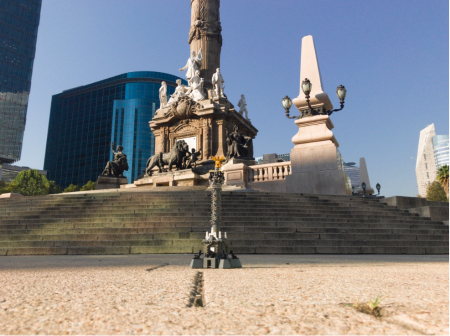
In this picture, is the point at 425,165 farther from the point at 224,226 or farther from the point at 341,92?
the point at 224,226

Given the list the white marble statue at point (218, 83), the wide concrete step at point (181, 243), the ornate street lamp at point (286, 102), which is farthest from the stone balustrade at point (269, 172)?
the white marble statue at point (218, 83)

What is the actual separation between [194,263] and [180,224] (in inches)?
223

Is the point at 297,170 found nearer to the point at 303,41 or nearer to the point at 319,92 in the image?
the point at 319,92

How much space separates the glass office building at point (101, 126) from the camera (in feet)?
264

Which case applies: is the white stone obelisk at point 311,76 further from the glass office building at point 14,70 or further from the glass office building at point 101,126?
the glass office building at point 14,70

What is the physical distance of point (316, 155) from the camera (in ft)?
54.1

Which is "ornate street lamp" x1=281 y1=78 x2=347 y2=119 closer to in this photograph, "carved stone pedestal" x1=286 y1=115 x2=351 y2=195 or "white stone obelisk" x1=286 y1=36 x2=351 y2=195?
"white stone obelisk" x1=286 y1=36 x2=351 y2=195

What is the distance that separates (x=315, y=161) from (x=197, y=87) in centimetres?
1575

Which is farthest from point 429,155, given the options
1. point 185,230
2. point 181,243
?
point 181,243

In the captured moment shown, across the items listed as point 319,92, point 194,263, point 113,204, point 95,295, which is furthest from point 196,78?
point 95,295

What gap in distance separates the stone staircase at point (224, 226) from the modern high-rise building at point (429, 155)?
112266 millimetres

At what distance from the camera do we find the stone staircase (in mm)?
8383

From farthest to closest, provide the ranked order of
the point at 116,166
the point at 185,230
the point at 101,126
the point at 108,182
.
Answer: the point at 101,126 < the point at 116,166 < the point at 108,182 < the point at 185,230

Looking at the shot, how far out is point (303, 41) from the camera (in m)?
19.4
